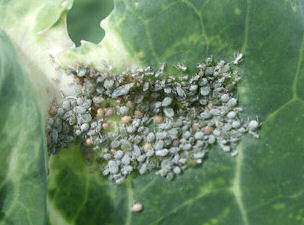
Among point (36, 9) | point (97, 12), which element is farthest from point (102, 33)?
point (36, 9)

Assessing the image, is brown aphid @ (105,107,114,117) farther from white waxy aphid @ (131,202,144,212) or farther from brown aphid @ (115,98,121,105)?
white waxy aphid @ (131,202,144,212)

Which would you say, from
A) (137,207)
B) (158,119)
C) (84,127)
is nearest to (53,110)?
(84,127)

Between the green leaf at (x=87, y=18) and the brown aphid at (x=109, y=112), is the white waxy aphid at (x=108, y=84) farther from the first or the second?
the green leaf at (x=87, y=18)

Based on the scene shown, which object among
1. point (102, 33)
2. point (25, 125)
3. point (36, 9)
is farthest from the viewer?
point (102, 33)

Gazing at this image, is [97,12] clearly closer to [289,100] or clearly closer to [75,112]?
[75,112]

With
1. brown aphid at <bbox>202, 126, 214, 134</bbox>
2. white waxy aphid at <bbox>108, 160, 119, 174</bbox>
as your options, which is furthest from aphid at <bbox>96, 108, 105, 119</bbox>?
brown aphid at <bbox>202, 126, 214, 134</bbox>

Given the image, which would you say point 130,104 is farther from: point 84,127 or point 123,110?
point 84,127
